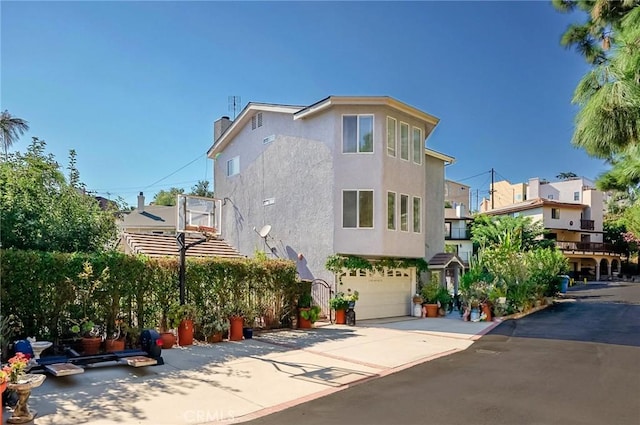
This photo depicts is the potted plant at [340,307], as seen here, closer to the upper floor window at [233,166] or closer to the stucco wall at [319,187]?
the stucco wall at [319,187]

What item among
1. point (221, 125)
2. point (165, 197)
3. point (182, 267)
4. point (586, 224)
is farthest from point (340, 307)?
point (165, 197)

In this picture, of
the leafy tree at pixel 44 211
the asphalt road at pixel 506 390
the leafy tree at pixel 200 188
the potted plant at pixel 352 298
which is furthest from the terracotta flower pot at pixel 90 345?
the leafy tree at pixel 200 188

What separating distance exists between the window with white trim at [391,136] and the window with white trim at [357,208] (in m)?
1.88

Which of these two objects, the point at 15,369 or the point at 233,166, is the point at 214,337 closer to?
the point at 15,369

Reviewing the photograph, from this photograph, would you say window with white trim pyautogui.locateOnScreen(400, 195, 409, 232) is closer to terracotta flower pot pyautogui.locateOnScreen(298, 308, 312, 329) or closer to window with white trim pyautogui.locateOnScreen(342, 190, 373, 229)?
window with white trim pyautogui.locateOnScreen(342, 190, 373, 229)

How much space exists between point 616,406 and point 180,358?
804 centimetres

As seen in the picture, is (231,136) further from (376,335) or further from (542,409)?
(542,409)

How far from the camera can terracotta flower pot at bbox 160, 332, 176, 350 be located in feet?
33.8

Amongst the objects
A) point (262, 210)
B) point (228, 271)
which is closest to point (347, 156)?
point (262, 210)

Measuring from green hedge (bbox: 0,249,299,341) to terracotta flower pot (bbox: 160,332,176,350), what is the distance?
1.69 ft

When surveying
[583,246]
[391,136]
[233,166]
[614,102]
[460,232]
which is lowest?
[583,246]

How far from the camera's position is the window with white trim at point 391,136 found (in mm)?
16516

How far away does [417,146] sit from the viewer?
1792cm

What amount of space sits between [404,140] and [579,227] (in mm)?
38073
